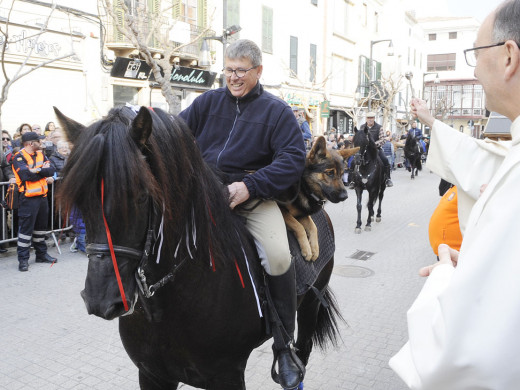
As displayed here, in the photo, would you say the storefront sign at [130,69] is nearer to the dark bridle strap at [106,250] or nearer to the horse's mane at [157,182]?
the horse's mane at [157,182]

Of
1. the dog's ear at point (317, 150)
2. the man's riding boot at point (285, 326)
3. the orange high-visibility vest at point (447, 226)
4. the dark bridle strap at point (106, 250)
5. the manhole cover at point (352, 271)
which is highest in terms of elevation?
the dog's ear at point (317, 150)

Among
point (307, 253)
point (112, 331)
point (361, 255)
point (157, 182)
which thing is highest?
point (157, 182)

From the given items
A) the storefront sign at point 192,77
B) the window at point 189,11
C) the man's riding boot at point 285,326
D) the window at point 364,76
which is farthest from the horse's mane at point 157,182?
the window at point 364,76

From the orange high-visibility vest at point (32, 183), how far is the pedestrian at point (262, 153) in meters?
5.68

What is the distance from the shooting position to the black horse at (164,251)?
1.83m

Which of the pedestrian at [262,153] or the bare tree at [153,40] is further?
the bare tree at [153,40]

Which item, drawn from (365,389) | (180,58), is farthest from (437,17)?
(365,389)

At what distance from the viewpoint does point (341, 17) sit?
33250 millimetres

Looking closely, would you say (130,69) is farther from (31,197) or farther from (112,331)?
(112,331)

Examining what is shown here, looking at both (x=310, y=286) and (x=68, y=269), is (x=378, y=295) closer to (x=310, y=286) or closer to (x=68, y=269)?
(x=310, y=286)

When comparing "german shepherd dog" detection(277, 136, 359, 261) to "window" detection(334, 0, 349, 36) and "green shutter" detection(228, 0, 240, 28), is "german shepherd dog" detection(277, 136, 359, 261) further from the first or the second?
"window" detection(334, 0, 349, 36)

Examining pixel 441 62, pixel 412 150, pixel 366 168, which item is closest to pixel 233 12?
pixel 412 150

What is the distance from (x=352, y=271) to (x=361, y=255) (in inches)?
43.6

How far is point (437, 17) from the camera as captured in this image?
232 ft
